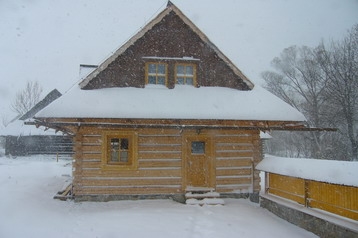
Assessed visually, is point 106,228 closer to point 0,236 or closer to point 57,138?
point 0,236

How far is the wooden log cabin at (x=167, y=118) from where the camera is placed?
1140cm

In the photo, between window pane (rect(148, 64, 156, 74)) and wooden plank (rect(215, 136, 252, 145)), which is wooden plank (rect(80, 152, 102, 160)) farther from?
wooden plank (rect(215, 136, 252, 145))

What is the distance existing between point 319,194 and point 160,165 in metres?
5.76

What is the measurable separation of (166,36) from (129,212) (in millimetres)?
7541

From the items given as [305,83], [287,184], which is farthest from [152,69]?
[305,83]

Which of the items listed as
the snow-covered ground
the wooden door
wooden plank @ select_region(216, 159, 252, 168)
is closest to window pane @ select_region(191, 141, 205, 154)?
the wooden door

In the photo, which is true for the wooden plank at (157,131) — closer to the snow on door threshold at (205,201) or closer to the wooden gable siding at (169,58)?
the wooden gable siding at (169,58)

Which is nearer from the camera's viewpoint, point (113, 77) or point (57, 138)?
point (113, 77)

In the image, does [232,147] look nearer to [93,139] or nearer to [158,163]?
[158,163]

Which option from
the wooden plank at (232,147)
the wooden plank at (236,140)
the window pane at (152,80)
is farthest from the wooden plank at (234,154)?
the window pane at (152,80)

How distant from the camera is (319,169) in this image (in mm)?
8398

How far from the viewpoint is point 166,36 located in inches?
518

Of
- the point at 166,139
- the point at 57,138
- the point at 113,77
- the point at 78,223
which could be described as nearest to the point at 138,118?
the point at 166,139

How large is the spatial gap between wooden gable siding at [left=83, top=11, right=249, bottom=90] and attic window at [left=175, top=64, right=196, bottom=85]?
9.6 inches
